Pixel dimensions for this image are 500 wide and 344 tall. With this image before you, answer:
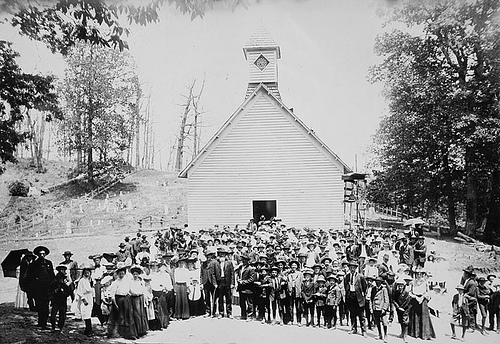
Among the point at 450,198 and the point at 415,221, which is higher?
the point at 450,198

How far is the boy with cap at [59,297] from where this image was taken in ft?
19.0

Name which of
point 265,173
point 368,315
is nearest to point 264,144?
point 265,173

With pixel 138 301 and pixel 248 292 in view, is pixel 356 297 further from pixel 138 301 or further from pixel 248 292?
pixel 138 301

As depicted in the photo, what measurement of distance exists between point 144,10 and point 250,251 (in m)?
4.77

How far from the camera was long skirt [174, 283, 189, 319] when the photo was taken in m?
6.80

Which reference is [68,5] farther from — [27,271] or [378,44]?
[378,44]

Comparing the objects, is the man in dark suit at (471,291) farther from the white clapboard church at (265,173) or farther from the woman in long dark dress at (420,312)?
the white clapboard church at (265,173)

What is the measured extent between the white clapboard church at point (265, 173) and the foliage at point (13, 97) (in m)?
5.01

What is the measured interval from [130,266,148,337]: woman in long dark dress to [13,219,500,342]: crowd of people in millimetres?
14

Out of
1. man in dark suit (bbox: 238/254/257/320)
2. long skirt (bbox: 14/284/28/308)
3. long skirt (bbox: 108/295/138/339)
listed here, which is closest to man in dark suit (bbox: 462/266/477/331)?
man in dark suit (bbox: 238/254/257/320)

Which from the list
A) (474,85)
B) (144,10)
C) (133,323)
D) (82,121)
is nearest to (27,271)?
(133,323)

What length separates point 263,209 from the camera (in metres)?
11.5

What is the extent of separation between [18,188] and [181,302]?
3198 millimetres

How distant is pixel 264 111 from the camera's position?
1128 centimetres
